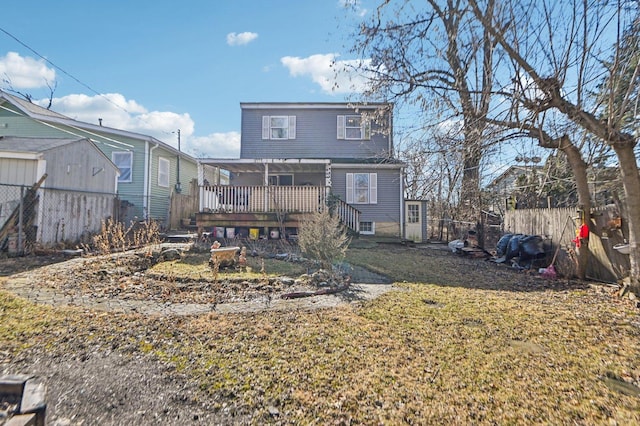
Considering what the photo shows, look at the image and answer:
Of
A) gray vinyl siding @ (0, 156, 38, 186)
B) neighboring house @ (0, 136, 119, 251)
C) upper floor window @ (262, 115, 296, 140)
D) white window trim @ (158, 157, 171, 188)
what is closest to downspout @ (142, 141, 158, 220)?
white window trim @ (158, 157, 171, 188)

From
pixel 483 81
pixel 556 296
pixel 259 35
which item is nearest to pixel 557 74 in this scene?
pixel 483 81

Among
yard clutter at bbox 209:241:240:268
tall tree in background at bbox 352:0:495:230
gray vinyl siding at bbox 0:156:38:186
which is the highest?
tall tree in background at bbox 352:0:495:230

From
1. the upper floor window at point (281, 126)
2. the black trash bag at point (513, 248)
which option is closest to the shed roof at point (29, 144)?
the upper floor window at point (281, 126)

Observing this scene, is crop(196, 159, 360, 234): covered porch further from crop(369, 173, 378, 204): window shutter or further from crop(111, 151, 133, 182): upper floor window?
crop(111, 151, 133, 182): upper floor window

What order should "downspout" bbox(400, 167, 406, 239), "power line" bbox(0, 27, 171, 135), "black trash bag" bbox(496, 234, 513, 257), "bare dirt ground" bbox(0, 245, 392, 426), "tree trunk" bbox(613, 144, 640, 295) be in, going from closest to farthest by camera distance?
"bare dirt ground" bbox(0, 245, 392, 426) < "tree trunk" bbox(613, 144, 640, 295) < "black trash bag" bbox(496, 234, 513, 257) < "power line" bbox(0, 27, 171, 135) < "downspout" bbox(400, 167, 406, 239)

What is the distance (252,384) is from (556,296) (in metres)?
5.40

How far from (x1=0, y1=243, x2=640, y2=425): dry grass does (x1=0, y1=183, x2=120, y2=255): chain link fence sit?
14.5 feet

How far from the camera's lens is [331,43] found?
7219 millimetres

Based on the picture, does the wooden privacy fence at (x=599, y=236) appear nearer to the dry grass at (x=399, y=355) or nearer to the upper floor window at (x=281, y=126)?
the dry grass at (x=399, y=355)

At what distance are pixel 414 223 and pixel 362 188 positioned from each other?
311cm

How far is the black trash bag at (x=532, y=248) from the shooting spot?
25.9 ft

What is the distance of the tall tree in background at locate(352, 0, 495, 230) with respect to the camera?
571 centimetres

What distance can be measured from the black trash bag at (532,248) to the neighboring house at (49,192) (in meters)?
12.6

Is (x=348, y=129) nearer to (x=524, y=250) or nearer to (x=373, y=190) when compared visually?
(x=373, y=190)
